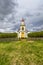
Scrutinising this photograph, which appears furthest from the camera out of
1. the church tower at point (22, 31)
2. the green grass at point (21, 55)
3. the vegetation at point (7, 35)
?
the church tower at point (22, 31)

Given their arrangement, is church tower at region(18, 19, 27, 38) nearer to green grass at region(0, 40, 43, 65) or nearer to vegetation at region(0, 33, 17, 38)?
vegetation at region(0, 33, 17, 38)

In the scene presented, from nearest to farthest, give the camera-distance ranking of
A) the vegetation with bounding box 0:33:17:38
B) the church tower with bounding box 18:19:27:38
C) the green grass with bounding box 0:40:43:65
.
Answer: the green grass with bounding box 0:40:43:65, the vegetation with bounding box 0:33:17:38, the church tower with bounding box 18:19:27:38

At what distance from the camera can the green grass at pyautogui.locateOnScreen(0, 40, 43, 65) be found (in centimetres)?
3134

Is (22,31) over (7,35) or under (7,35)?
over

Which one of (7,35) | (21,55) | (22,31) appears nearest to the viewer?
(21,55)

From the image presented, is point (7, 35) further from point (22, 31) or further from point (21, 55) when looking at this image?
point (21, 55)

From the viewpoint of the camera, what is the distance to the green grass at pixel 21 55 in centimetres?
3134

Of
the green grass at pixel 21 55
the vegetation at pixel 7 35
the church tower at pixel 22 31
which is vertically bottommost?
the green grass at pixel 21 55

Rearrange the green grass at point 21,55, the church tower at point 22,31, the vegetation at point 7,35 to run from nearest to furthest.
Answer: the green grass at point 21,55, the vegetation at point 7,35, the church tower at point 22,31

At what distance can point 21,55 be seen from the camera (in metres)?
34.7

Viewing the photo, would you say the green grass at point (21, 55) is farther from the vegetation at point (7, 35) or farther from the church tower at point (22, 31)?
the church tower at point (22, 31)

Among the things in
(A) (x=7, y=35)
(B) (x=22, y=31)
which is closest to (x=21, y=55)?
(A) (x=7, y=35)

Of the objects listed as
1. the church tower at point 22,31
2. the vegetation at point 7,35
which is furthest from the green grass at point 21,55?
the church tower at point 22,31

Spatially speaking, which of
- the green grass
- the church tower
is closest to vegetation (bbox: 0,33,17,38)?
the church tower
